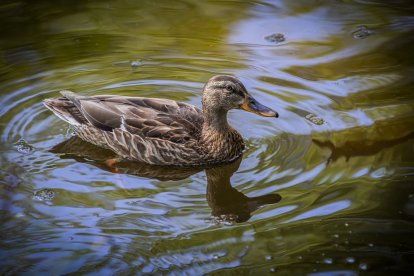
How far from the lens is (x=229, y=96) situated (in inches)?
270

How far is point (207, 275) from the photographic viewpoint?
→ 481cm

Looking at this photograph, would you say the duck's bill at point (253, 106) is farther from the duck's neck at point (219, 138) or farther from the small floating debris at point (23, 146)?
the small floating debris at point (23, 146)

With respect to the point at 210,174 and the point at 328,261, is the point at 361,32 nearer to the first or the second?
the point at 210,174

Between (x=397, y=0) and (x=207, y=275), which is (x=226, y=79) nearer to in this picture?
(x=207, y=275)

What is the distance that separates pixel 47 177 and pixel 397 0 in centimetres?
660

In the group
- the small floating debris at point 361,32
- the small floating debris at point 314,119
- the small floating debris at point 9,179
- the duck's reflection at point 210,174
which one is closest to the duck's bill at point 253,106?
the duck's reflection at point 210,174

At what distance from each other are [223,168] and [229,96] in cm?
78

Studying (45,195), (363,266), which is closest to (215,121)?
(45,195)

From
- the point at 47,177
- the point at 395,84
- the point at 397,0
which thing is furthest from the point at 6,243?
the point at 397,0

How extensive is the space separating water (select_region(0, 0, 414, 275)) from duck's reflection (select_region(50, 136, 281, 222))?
2 cm

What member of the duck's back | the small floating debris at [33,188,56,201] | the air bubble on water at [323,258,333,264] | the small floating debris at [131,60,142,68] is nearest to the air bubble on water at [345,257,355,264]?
the air bubble on water at [323,258,333,264]

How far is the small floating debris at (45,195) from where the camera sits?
601 centimetres

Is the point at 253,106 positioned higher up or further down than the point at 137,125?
higher up

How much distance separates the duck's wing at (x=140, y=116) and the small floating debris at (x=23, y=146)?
1.95ft
